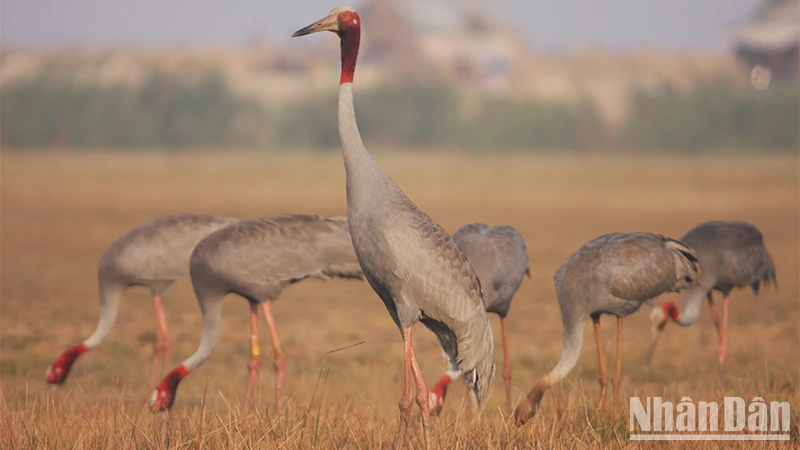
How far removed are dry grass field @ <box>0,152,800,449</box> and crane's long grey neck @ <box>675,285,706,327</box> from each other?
1.41 ft

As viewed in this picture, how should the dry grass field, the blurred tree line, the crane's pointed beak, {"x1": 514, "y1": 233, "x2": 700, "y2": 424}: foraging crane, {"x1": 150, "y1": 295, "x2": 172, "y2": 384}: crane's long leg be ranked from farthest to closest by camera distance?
the blurred tree line → {"x1": 150, "y1": 295, "x2": 172, "y2": 384}: crane's long leg → {"x1": 514, "y1": 233, "x2": 700, "y2": 424}: foraging crane → the dry grass field → the crane's pointed beak

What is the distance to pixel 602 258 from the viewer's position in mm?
6125

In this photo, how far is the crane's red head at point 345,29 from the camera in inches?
179

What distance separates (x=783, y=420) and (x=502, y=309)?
1888mm

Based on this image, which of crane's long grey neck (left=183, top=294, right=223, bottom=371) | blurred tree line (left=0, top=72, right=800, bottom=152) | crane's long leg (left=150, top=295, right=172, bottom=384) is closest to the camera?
crane's long grey neck (left=183, top=294, right=223, bottom=371)

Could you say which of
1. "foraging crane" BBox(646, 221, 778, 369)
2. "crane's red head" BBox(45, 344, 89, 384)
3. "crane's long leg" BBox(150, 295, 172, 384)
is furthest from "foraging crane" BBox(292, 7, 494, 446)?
"crane's long leg" BBox(150, 295, 172, 384)

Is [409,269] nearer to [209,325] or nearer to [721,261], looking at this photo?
[209,325]

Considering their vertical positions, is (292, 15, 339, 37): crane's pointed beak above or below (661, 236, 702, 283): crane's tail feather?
above

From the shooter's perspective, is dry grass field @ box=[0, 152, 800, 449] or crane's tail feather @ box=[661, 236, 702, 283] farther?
crane's tail feather @ box=[661, 236, 702, 283]

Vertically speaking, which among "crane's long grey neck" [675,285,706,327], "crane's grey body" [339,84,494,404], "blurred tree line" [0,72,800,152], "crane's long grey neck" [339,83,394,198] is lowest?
"blurred tree line" [0,72,800,152]

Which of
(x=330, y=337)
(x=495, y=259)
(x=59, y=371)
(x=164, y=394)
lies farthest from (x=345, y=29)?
(x=330, y=337)

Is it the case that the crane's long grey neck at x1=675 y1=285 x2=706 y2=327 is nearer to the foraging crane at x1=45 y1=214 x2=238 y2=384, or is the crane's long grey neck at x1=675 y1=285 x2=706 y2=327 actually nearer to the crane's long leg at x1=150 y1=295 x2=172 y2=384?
the foraging crane at x1=45 y1=214 x2=238 y2=384

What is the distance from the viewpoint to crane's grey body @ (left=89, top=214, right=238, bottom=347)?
7.40 metres

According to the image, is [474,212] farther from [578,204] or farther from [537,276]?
[537,276]
